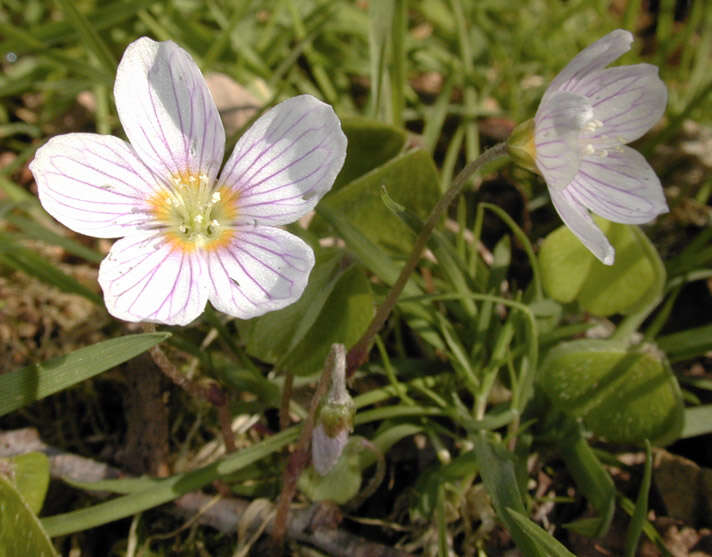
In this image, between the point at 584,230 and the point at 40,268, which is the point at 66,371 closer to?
the point at 40,268

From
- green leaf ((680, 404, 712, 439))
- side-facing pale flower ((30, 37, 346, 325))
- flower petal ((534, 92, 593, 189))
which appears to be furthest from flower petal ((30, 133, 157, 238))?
green leaf ((680, 404, 712, 439))

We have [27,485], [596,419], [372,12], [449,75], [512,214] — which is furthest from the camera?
[449,75]

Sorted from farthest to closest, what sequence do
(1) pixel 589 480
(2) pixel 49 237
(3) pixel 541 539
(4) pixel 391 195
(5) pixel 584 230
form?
(2) pixel 49 237 < (4) pixel 391 195 < (1) pixel 589 480 < (5) pixel 584 230 < (3) pixel 541 539

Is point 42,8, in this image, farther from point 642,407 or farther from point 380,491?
point 642,407

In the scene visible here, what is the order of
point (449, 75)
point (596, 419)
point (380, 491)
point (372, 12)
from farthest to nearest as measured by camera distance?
point (449, 75)
point (372, 12)
point (380, 491)
point (596, 419)

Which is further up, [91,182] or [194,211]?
[91,182]

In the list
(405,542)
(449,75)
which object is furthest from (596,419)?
(449,75)

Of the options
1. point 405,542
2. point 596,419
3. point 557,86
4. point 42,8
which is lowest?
point 405,542

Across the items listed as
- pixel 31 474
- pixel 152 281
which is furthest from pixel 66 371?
pixel 31 474
